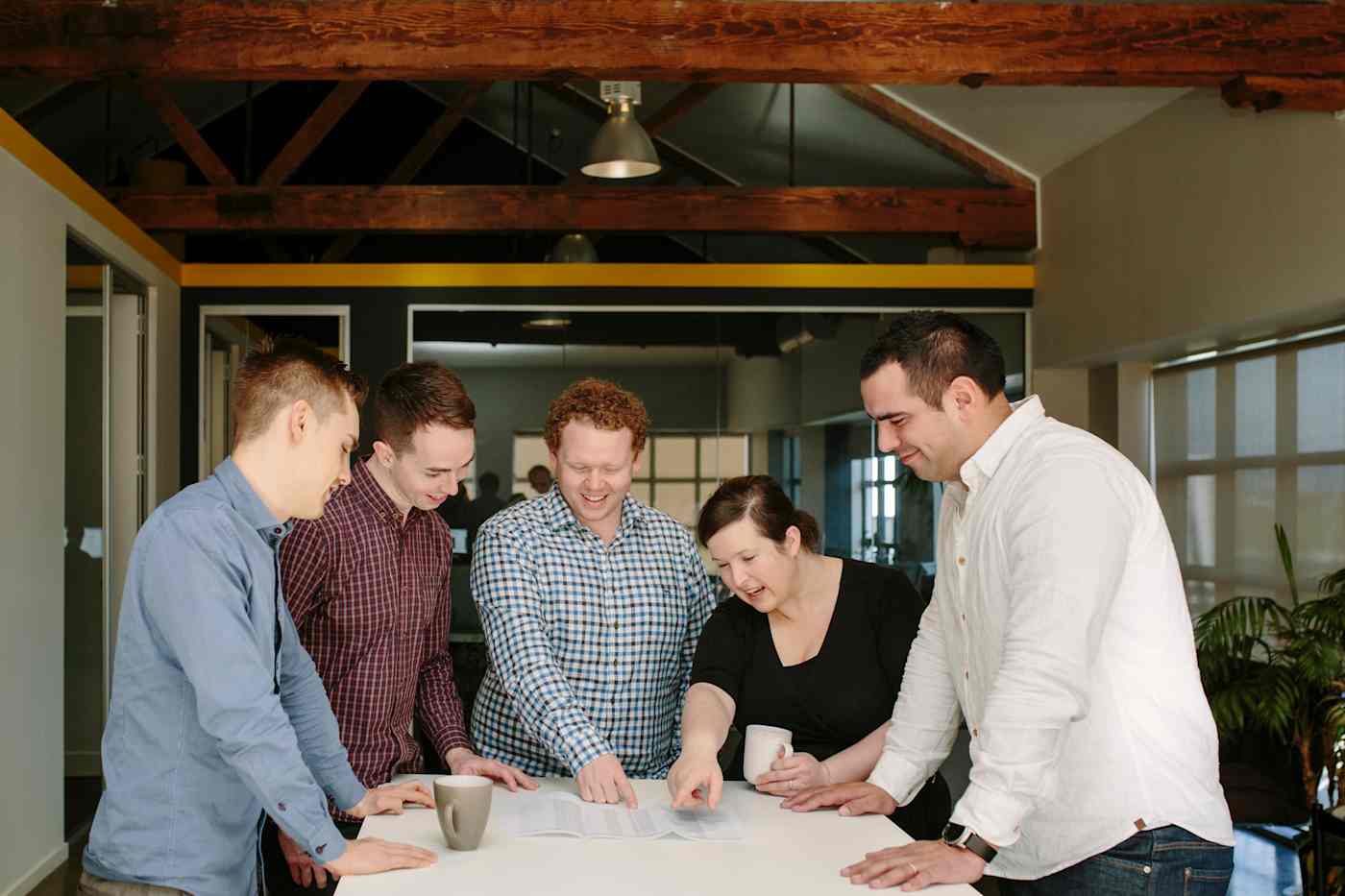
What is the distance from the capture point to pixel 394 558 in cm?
221

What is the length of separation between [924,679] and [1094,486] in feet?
1.85

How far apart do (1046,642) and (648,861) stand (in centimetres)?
60

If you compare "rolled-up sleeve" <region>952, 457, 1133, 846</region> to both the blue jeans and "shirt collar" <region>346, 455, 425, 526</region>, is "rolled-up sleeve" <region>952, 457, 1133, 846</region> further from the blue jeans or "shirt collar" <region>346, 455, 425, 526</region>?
"shirt collar" <region>346, 455, 425, 526</region>

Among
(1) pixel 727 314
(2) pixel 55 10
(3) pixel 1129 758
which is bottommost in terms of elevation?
(3) pixel 1129 758

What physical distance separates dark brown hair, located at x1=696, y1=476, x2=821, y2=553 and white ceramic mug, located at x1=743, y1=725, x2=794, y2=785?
36 cm

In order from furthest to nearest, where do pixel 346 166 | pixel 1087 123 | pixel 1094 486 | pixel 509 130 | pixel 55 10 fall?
1. pixel 346 166
2. pixel 509 130
3. pixel 1087 123
4. pixel 55 10
5. pixel 1094 486

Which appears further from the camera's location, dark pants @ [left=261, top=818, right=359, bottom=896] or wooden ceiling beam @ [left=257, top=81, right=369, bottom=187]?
wooden ceiling beam @ [left=257, top=81, right=369, bottom=187]

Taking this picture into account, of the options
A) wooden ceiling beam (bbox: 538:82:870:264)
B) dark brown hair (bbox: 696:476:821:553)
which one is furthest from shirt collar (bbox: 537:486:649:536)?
wooden ceiling beam (bbox: 538:82:870:264)

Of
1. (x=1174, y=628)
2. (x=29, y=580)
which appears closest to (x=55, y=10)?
(x=29, y=580)

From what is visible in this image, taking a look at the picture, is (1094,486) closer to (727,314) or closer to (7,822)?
(7,822)

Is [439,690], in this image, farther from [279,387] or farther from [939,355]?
[939,355]

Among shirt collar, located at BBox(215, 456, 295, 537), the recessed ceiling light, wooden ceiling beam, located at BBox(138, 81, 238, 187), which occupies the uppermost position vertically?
wooden ceiling beam, located at BBox(138, 81, 238, 187)

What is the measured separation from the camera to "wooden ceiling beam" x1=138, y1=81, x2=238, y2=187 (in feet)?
22.6

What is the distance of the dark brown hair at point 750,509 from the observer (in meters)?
2.28
